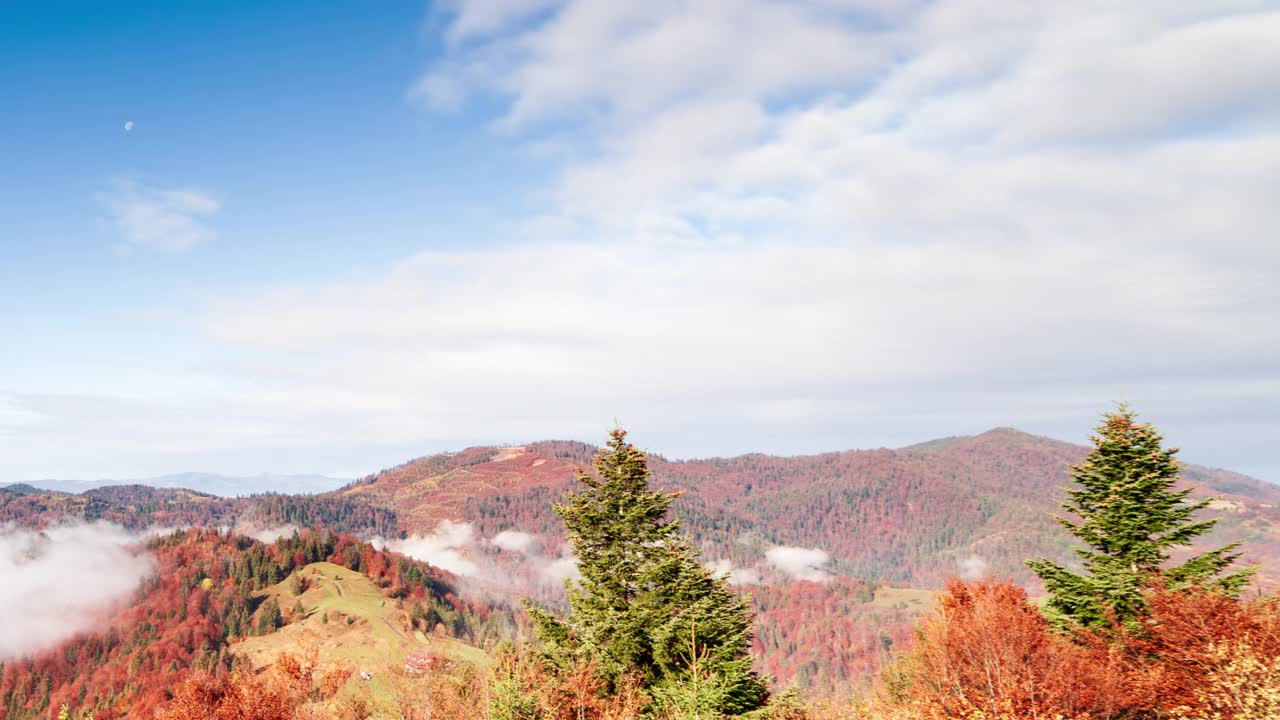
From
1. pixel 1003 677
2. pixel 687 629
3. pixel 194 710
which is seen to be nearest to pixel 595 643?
pixel 687 629

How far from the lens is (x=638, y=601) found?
112 ft

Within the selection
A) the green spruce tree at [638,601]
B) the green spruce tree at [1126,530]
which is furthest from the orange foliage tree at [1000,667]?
the green spruce tree at [638,601]

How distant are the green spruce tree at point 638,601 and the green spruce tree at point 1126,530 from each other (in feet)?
67.7

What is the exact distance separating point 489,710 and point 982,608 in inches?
1506

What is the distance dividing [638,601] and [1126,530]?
2865 cm

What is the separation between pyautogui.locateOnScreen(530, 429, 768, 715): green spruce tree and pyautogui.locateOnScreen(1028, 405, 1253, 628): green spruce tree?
20629 mm

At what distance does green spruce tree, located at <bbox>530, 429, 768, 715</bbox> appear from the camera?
3231cm

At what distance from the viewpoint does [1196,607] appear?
3181cm

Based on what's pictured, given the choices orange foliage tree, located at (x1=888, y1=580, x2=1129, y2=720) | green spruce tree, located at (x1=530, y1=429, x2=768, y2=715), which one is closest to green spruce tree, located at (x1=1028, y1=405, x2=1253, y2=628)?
orange foliage tree, located at (x1=888, y1=580, x2=1129, y2=720)

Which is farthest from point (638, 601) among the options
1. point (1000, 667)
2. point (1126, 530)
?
point (1126, 530)

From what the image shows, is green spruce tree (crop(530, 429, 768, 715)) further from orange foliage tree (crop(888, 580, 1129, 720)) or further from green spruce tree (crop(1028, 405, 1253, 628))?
green spruce tree (crop(1028, 405, 1253, 628))

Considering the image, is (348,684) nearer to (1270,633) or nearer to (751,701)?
(751,701)

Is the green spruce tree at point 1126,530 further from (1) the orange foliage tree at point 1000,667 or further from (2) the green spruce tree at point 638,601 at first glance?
(2) the green spruce tree at point 638,601

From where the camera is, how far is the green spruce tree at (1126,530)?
36000mm
